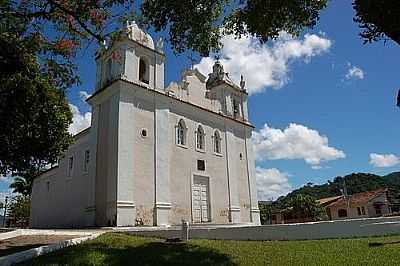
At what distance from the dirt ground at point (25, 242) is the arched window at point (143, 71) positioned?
1145cm

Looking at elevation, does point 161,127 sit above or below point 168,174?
above

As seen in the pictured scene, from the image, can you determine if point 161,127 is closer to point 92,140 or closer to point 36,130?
point 92,140

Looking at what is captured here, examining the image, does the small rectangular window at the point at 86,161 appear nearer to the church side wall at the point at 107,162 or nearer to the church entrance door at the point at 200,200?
the church side wall at the point at 107,162

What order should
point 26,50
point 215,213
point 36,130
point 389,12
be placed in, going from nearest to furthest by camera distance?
1. point 389,12
2. point 26,50
3. point 36,130
4. point 215,213

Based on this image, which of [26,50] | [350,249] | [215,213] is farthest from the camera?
[215,213]

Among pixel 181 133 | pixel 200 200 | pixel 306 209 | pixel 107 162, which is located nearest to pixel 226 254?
pixel 107 162

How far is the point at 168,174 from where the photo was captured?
67.5ft

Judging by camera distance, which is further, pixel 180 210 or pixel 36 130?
pixel 180 210

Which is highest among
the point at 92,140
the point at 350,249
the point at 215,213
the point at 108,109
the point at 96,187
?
the point at 108,109

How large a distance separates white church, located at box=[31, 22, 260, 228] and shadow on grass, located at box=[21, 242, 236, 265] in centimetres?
764

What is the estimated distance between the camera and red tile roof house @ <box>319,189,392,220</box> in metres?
45.6

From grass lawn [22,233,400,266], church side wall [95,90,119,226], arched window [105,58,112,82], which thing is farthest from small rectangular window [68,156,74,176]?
grass lawn [22,233,400,266]

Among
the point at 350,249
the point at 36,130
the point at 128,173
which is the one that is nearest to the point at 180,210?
the point at 128,173

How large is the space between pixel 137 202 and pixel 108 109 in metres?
5.57
